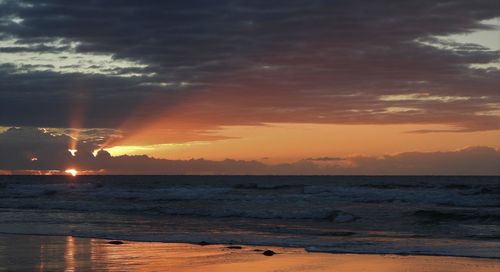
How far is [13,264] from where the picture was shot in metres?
14.3

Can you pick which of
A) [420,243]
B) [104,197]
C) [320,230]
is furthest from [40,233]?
[104,197]

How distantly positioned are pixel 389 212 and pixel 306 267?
18.2 metres

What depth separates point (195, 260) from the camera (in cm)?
1550

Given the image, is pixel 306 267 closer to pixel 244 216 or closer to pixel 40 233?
pixel 40 233

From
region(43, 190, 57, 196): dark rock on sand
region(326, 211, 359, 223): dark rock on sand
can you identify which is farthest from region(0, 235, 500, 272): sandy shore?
region(43, 190, 57, 196): dark rock on sand

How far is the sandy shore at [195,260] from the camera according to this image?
14.2 meters

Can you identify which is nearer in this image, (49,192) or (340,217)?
(340,217)

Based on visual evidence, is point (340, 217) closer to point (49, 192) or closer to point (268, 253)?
point (268, 253)

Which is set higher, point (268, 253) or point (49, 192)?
point (49, 192)

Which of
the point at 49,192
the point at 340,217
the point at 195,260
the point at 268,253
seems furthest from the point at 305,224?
the point at 49,192

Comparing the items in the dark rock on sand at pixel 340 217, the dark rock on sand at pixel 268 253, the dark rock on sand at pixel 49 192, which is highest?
the dark rock on sand at pixel 49 192

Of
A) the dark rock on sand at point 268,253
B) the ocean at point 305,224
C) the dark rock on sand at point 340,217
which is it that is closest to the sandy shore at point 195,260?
the dark rock on sand at point 268,253

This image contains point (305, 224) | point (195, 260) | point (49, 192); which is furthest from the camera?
point (49, 192)

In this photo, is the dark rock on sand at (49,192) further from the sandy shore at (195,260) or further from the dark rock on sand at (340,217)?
the sandy shore at (195,260)
